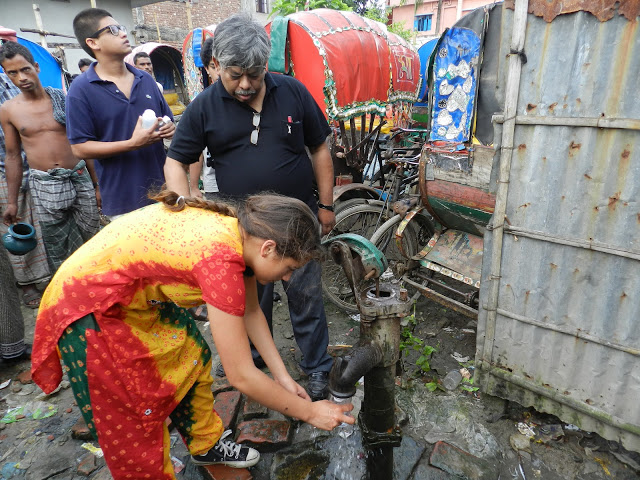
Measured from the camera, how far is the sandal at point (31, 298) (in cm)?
408

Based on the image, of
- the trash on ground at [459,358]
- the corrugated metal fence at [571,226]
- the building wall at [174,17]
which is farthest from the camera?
the building wall at [174,17]

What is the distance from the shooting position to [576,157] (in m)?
1.92

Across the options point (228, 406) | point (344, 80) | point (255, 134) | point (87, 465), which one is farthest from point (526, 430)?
point (344, 80)

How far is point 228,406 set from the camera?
262cm

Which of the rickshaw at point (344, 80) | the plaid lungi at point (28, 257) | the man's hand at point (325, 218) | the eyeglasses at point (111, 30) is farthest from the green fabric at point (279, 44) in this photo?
the plaid lungi at point (28, 257)

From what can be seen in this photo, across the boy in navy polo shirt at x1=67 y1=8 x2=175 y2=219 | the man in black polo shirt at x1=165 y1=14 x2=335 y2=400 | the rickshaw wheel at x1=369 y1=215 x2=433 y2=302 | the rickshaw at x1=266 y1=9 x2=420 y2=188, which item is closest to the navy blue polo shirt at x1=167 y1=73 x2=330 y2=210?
the man in black polo shirt at x1=165 y1=14 x2=335 y2=400

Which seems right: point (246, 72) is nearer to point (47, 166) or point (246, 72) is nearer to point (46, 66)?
point (47, 166)

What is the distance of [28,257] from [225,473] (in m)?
3.35

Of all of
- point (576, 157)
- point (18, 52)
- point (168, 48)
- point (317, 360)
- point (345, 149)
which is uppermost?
point (168, 48)

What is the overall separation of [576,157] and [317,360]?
1.90 meters

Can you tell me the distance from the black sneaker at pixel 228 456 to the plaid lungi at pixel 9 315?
6.34 feet

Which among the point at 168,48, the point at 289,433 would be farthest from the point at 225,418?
the point at 168,48

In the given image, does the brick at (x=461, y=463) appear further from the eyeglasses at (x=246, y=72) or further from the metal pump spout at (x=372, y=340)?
the eyeglasses at (x=246, y=72)

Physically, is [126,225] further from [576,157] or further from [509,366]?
[509,366]
